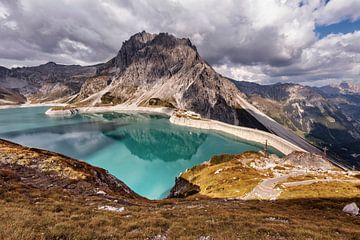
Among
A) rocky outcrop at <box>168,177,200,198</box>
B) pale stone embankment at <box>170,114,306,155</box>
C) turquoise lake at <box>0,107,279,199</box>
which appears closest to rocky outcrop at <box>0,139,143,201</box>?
rocky outcrop at <box>168,177,200,198</box>

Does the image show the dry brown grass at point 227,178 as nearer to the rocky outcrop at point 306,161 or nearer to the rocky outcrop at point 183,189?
the rocky outcrop at point 183,189

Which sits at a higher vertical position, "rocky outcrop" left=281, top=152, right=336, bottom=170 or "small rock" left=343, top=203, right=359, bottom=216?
"small rock" left=343, top=203, right=359, bottom=216

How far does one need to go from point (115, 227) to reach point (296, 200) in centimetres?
2982

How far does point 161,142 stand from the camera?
145125mm

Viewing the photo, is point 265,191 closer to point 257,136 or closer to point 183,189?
point 183,189

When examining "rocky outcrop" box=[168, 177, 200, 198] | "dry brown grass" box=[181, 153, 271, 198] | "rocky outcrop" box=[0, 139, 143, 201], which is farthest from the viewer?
"rocky outcrop" box=[168, 177, 200, 198]

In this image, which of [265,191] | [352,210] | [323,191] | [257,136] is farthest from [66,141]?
[352,210]

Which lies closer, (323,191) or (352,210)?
(352,210)

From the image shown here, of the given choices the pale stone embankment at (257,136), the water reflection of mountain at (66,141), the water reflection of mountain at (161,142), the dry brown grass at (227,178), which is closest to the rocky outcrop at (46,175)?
the dry brown grass at (227,178)

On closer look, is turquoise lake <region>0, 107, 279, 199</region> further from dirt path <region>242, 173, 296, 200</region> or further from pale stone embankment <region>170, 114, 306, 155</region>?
dirt path <region>242, 173, 296, 200</region>

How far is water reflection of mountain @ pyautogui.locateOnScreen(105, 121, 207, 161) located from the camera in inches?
4569

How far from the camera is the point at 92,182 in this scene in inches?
1378

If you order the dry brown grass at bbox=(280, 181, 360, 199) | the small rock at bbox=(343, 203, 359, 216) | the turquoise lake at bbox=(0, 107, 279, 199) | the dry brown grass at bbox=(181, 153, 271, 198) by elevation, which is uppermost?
the small rock at bbox=(343, 203, 359, 216)

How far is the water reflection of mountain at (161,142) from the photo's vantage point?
381 ft
